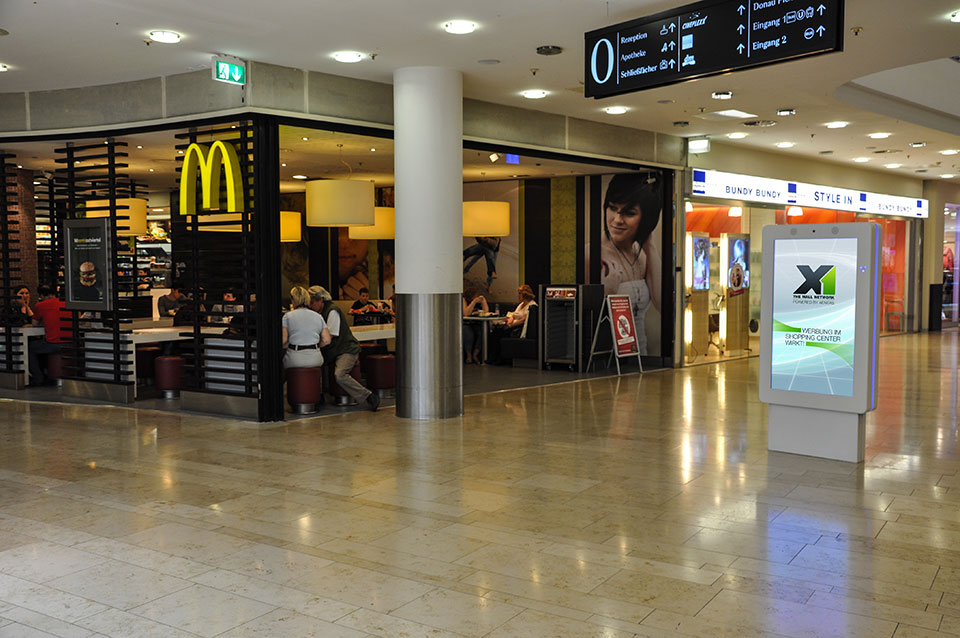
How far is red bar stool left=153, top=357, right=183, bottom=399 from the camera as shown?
9.93 meters

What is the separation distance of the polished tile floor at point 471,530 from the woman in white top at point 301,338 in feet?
2.12

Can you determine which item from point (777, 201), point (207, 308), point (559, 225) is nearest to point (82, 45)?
point (207, 308)

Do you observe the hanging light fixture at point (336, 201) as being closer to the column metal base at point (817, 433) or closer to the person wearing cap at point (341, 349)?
the person wearing cap at point (341, 349)

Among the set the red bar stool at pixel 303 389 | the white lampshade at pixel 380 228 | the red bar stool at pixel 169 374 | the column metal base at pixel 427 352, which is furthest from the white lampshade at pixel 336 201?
the white lampshade at pixel 380 228

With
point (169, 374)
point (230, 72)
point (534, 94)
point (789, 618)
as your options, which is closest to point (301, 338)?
point (169, 374)

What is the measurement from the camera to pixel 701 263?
45.6 ft

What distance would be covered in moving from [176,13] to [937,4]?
5.69 metres

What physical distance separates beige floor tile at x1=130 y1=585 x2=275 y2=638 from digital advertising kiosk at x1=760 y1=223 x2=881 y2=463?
446 centimetres

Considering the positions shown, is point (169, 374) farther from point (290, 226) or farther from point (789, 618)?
point (789, 618)

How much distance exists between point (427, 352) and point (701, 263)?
676cm

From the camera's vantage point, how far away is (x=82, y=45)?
755 centimetres

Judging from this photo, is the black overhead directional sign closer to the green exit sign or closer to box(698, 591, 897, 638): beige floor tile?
box(698, 591, 897, 638): beige floor tile

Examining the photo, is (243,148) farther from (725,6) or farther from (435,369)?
(725,6)

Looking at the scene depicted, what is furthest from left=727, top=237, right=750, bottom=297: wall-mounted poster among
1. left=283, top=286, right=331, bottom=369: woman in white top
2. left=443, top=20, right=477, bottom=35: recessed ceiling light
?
left=443, top=20, right=477, bottom=35: recessed ceiling light
